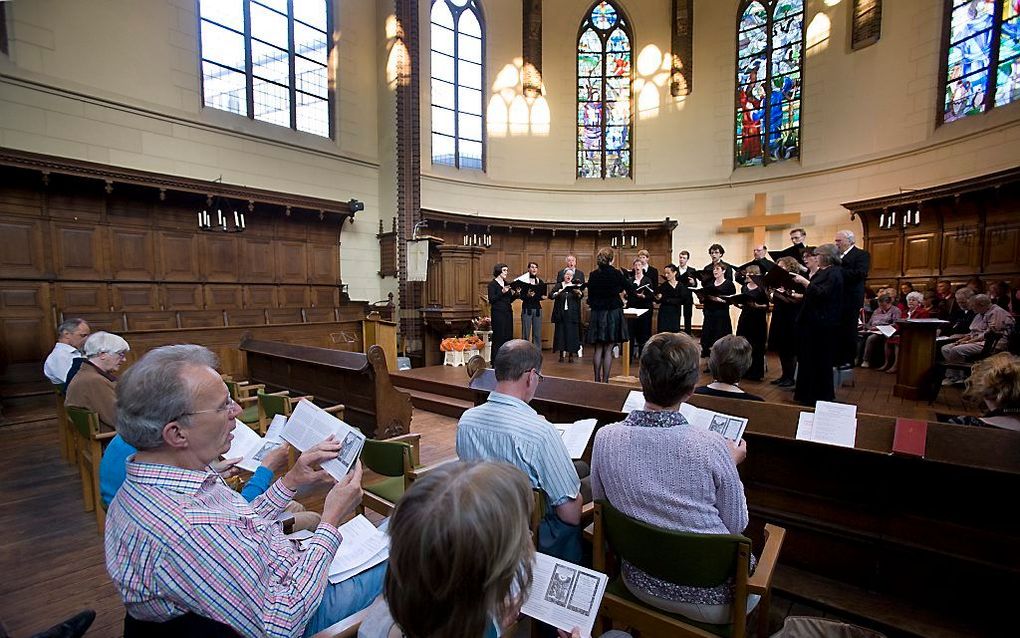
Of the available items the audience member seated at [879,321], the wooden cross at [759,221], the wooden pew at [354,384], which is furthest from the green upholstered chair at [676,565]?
the wooden cross at [759,221]

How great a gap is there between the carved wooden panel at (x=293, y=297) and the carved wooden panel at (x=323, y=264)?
0.27m

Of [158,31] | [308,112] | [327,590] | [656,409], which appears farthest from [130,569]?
[308,112]

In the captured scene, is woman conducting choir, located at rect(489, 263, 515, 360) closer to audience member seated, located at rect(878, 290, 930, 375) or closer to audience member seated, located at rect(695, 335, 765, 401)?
audience member seated, located at rect(695, 335, 765, 401)

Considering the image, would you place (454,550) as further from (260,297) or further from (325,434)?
(260,297)

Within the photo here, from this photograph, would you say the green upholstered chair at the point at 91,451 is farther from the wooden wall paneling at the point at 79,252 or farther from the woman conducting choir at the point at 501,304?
the wooden wall paneling at the point at 79,252

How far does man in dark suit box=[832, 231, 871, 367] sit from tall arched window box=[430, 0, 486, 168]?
8.82 meters

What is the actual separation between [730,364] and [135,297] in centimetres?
853

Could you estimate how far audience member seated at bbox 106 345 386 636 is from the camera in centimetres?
101

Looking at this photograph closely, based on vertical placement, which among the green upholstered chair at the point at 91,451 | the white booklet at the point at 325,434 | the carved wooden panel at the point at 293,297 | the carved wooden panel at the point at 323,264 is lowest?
the green upholstered chair at the point at 91,451

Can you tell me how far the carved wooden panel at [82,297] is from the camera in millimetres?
6578

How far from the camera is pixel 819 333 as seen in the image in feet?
13.3

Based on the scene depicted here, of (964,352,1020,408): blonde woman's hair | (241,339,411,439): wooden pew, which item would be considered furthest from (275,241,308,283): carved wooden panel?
(964,352,1020,408): blonde woman's hair

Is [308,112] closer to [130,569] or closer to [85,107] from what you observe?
[85,107]


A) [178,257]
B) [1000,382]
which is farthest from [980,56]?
[178,257]
